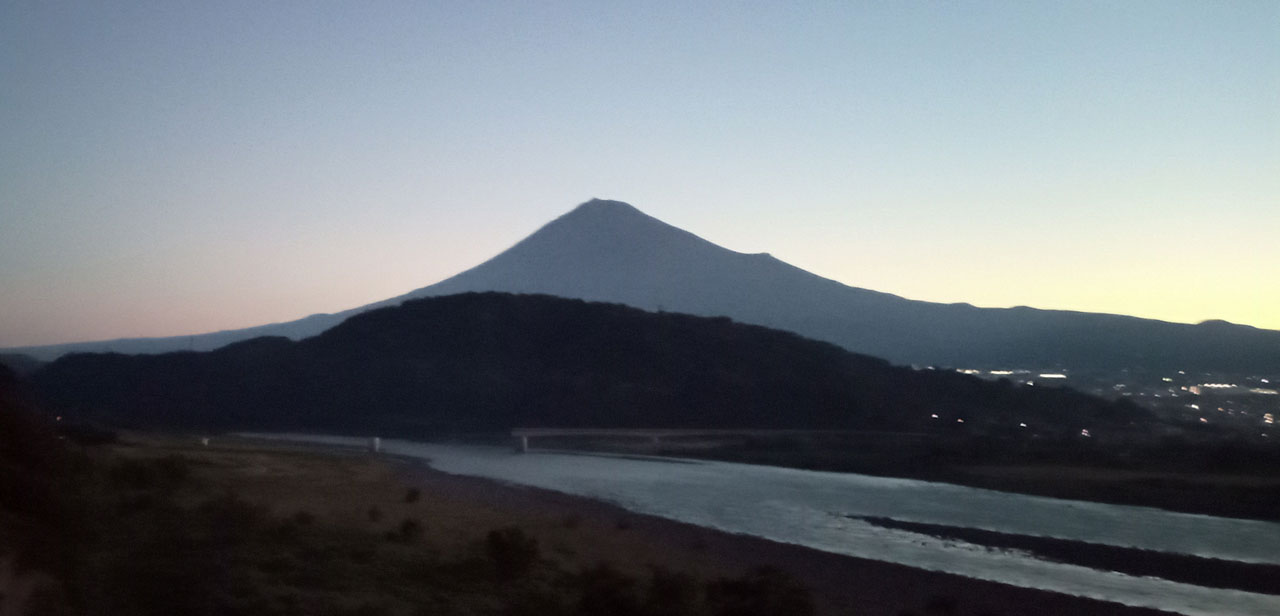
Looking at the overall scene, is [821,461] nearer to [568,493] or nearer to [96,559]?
[568,493]

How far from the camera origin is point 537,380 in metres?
80.6

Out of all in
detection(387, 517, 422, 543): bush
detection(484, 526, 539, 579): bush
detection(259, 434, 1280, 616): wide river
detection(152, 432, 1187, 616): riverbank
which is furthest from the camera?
detection(259, 434, 1280, 616): wide river

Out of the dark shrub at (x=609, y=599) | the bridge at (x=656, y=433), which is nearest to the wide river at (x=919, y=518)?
the dark shrub at (x=609, y=599)

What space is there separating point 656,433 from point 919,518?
3669 cm

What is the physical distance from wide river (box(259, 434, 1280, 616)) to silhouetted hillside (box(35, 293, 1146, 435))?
19908 millimetres

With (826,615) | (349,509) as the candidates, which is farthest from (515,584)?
(349,509)

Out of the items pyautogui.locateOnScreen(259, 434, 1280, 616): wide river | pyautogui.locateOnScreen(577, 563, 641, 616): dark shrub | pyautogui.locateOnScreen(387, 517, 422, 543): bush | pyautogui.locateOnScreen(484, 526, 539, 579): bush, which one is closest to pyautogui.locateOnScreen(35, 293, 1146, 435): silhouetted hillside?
pyautogui.locateOnScreen(259, 434, 1280, 616): wide river

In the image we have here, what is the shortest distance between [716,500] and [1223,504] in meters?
15.9

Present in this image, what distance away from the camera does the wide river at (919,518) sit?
20.0m

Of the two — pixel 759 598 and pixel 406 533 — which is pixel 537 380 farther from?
pixel 759 598

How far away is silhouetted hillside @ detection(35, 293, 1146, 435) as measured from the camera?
6731 cm

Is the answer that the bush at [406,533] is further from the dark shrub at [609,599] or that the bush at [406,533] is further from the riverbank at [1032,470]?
the riverbank at [1032,470]

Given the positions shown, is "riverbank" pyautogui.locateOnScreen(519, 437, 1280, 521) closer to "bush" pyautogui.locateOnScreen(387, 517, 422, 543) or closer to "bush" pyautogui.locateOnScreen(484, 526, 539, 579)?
"bush" pyautogui.locateOnScreen(484, 526, 539, 579)

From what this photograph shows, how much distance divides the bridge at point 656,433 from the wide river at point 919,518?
39.6ft
